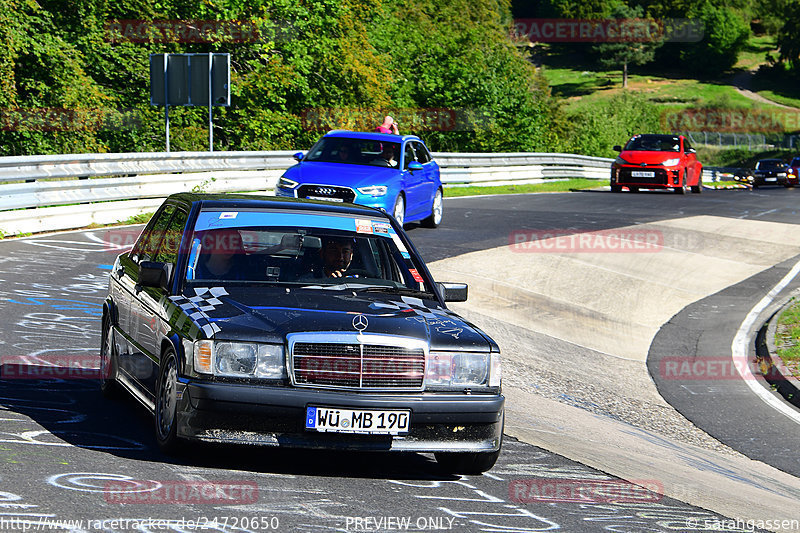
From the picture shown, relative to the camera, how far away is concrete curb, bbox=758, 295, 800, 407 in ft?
41.0

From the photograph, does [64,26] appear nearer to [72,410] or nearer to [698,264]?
[698,264]

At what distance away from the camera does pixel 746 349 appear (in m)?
14.8

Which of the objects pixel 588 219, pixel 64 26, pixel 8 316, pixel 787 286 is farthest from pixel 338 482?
pixel 64 26

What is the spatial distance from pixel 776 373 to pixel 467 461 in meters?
8.16

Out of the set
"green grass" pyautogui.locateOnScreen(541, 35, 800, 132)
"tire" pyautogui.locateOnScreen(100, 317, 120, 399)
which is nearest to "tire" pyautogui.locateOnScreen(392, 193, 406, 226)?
"tire" pyautogui.locateOnScreen(100, 317, 120, 399)

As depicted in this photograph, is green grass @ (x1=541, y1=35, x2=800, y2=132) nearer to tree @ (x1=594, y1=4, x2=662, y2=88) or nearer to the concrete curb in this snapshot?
tree @ (x1=594, y1=4, x2=662, y2=88)

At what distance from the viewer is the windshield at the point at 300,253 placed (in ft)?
22.1

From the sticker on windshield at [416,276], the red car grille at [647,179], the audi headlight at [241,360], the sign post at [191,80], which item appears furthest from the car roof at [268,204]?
the red car grille at [647,179]

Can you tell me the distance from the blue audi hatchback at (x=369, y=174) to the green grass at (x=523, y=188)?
1022cm

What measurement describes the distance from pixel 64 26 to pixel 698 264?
69.2ft

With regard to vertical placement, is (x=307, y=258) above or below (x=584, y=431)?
above

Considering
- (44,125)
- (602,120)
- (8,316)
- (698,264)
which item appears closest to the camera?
(8,316)

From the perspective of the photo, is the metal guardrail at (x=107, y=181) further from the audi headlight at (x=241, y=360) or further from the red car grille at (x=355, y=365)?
the red car grille at (x=355, y=365)

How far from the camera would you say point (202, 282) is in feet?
21.6
